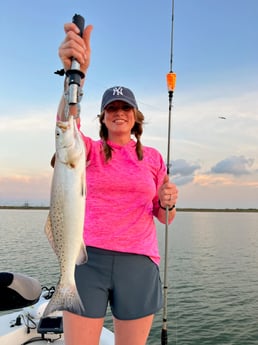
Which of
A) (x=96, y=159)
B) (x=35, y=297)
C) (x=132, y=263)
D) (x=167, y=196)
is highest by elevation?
(x=96, y=159)

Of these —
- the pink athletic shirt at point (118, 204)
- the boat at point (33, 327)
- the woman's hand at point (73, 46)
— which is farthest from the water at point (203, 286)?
the woman's hand at point (73, 46)

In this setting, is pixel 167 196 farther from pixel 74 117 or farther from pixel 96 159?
pixel 74 117

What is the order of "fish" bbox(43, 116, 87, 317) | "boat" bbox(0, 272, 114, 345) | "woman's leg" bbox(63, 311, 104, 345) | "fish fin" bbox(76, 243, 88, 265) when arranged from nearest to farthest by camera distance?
"fish" bbox(43, 116, 87, 317) < "fish fin" bbox(76, 243, 88, 265) < "woman's leg" bbox(63, 311, 104, 345) < "boat" bbox(0, 272, 114, 345)

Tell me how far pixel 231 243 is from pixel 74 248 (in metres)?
30.8

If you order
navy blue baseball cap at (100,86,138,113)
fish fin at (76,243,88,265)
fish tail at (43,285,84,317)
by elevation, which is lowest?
fish tail at (43,285,84,317)

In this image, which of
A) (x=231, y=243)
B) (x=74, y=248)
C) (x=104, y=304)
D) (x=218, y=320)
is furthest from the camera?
(x=231, y=243)

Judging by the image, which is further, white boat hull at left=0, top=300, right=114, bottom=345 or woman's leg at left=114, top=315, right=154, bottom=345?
white boat hull at left=0, top=300, right=114, bottom=345

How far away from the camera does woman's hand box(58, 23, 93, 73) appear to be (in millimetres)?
2447

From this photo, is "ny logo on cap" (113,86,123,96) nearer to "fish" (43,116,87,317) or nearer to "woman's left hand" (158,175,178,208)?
"fish" (43,116,87,317)

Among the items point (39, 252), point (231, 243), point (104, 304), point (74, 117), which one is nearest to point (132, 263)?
point (104, 304)

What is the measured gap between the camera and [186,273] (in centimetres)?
1884

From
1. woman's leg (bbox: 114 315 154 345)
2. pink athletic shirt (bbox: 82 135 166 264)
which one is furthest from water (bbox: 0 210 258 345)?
pink athletic shirt (bbox: 82 135 166 264)

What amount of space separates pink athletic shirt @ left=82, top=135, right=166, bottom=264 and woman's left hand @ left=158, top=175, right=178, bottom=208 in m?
0.11

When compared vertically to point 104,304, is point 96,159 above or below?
above
